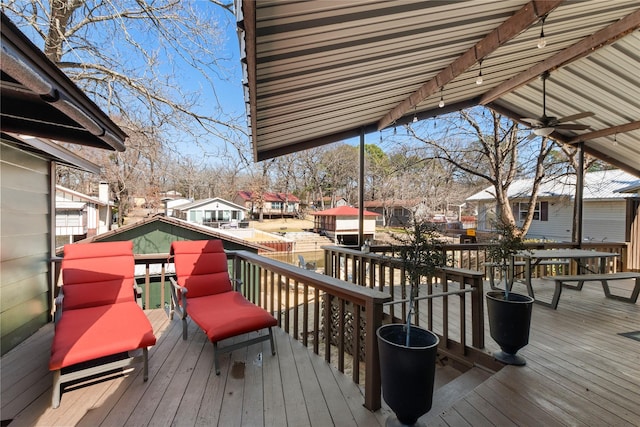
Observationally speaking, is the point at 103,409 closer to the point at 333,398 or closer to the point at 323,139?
the point at 333,398

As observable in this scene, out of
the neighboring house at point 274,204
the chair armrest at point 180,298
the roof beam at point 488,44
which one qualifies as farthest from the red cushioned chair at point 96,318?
the neighboring house at point 274,204

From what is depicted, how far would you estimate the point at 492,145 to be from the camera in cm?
1068

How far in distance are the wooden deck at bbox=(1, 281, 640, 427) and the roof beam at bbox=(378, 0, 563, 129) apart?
3.30 m

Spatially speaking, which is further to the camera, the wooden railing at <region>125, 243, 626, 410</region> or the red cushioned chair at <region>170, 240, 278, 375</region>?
the red cushioned chair at <region>170, 240, 278, 375</region>

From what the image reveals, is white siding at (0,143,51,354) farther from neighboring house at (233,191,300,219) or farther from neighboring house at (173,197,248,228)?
neighboring house at (233,191,300,219)

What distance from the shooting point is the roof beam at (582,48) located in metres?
3.58

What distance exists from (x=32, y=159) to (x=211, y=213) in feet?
86.2

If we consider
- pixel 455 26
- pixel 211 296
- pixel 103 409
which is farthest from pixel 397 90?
pixel 103 409

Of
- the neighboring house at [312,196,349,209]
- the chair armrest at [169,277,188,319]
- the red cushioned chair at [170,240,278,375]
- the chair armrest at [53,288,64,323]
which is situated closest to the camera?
the chair armrest at [53,288,64,323]

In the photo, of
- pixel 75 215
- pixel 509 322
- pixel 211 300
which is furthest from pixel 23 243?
pixel 75 215

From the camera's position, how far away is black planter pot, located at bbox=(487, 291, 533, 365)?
2.72 m

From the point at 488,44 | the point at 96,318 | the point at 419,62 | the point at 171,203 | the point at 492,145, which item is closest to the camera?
the point at 96,318

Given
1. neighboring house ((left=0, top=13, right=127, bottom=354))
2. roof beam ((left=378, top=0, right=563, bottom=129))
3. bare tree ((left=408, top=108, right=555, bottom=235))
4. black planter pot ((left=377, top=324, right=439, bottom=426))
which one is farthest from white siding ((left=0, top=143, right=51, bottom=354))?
bare tree ((left=408, top=108, right=555, bottom=235))

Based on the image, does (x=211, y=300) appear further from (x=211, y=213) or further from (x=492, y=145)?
(x=211, y=213)
